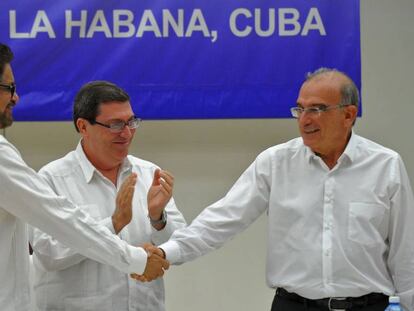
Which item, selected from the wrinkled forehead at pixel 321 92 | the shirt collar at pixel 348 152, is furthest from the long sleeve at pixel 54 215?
the wrinkled forehead at pixel 321 92

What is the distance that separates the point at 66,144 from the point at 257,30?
55.0 inches

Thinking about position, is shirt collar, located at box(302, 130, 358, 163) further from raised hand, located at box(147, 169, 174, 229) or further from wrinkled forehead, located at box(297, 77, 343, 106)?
raised hand, located at box(147, 169, 174, 229)

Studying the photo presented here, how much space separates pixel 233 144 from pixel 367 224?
1660mm

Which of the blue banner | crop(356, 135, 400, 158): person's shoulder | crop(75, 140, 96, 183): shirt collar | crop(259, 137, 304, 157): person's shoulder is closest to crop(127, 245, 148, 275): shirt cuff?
crop(75, 140, 96, 183): shirt collar

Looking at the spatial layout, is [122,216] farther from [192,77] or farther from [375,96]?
[375,96]

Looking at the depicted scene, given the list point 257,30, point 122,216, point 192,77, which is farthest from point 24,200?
point 257,30

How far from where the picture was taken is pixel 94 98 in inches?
125

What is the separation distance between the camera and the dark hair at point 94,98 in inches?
124

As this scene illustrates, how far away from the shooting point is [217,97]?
416cm

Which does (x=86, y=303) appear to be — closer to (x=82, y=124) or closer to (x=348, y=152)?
(x=82, y=124)

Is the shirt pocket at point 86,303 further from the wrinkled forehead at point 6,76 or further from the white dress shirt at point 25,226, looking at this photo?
the wrinkled forehead at point 6,76

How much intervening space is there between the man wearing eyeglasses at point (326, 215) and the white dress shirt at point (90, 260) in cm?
16

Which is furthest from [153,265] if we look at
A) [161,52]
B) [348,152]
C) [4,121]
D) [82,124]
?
[161,52]

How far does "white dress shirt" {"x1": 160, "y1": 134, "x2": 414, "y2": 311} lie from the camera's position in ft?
9.69
